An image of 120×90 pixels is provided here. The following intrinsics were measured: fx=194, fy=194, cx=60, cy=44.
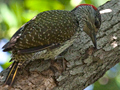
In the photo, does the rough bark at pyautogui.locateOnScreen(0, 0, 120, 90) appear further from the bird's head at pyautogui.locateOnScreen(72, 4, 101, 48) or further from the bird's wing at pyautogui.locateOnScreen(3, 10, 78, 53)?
the bird's wing at pyautogui.locateOnScreen(3, 10, 78, 53)

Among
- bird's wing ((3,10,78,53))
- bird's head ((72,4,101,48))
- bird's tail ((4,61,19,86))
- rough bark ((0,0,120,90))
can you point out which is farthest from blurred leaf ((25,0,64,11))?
bird's tail ((4,61,19,86))

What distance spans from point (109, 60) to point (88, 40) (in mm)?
512

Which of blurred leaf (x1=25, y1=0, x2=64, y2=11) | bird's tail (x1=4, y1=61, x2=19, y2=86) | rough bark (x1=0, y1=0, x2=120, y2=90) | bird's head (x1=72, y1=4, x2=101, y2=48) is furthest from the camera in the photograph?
blurred leaf (x1=25, y1=0, x2=64, y2=11)

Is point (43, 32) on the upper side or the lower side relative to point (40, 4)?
lower

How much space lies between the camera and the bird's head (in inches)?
138

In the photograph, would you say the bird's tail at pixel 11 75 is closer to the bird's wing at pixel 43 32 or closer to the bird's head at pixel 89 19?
the bird's wing at pixel 43 32

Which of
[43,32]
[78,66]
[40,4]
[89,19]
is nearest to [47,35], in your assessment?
[43,32]

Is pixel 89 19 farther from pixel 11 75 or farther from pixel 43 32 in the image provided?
pixel 11 75

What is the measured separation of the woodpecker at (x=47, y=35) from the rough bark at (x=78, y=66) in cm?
13

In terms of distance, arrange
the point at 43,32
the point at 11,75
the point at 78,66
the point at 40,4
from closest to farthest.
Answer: the point at 11,75, the point at 43,32, the point at 78,66, the point at 40,4

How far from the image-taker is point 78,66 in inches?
119

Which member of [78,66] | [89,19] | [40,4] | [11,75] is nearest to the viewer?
[11,75]

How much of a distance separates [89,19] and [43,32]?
3.74ft

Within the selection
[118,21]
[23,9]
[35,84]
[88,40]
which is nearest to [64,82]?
[35,84]
